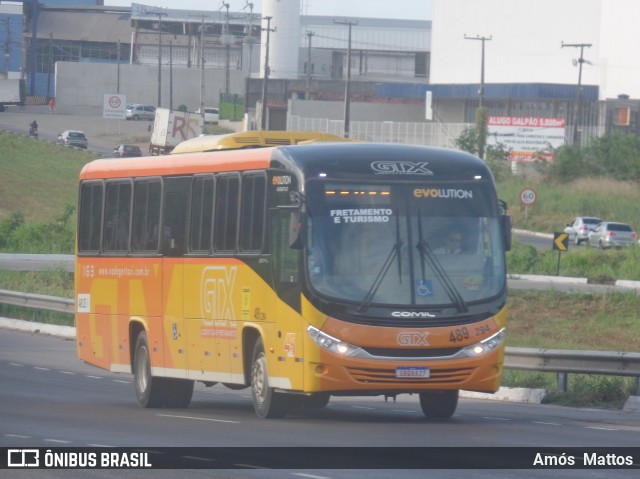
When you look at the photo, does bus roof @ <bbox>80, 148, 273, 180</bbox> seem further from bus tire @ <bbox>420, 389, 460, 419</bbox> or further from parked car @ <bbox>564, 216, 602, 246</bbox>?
parked car @ <bbox>564, 216, 602, 246</bbox>

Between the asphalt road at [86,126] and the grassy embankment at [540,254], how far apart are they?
14725 millimetres

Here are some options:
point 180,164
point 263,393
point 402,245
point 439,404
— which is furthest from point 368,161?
point 180,164

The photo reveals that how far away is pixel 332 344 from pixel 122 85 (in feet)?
386

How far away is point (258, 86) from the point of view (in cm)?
11712

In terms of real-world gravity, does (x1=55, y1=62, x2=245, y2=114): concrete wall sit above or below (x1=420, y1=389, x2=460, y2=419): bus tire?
above

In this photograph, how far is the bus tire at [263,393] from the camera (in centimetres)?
1561

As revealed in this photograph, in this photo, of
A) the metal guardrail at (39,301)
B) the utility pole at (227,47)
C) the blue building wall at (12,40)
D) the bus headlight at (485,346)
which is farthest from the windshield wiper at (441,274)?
the blue building wall at (12,40)

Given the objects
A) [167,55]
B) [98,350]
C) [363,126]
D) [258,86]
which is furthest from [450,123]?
[98,350]

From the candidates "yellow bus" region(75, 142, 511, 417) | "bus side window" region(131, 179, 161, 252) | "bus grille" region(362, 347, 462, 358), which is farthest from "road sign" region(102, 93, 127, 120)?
"bus grille" region(362, 347, 462, 358)

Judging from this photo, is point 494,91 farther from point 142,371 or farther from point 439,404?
point 439,404

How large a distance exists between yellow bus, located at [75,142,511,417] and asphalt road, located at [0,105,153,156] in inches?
3073

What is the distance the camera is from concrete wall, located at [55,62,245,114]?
12862 centimetres

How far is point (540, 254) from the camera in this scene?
4944cm

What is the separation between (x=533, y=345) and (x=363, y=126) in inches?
2896
